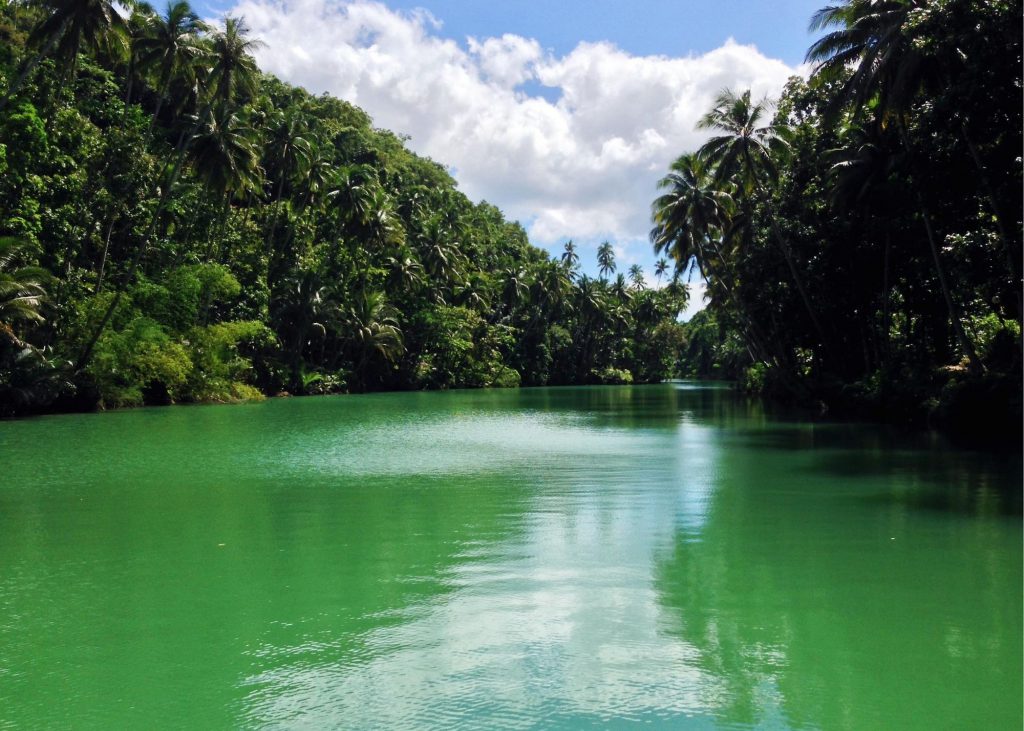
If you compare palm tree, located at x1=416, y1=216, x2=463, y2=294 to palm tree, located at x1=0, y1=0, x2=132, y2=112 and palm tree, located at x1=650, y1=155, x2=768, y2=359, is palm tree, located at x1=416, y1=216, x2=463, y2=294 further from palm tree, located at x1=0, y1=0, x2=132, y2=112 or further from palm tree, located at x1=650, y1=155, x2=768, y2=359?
palm tree, located at x1=0, y1=0, x2=132, y2=112

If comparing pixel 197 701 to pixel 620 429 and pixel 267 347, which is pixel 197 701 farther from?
pixel 267 347

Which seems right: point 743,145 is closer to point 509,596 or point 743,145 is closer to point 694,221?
point 694,221

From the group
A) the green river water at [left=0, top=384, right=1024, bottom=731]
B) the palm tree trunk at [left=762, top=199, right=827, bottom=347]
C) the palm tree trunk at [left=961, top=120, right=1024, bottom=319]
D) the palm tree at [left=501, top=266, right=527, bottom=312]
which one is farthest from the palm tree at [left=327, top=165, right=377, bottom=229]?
the palm tree trunk at [left=961, top=120, right=1024, bottom=319]

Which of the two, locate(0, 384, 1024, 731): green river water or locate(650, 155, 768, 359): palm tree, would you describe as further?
locate(650, 155, 768, 359): palm tree

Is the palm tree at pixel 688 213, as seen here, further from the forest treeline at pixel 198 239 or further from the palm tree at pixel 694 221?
the forest treeline at pixel 198 239

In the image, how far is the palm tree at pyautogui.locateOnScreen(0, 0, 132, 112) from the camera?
28969mm

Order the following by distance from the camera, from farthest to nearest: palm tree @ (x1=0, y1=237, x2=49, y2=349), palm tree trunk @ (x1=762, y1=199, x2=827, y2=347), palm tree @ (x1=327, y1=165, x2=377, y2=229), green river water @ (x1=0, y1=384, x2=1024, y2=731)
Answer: palm tree @ (x1=327, y1=165, x2=377, y2=229), palm tree trunk @ (x1=762, y1=199, x2=827, y2=347), palm tree @ (x1=0, y1=237, x2=49, y2=349), green river water @ (x1=0, y1=384, x2=1024, y2=731)

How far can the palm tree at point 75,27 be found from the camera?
29.0m

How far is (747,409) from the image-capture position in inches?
1519

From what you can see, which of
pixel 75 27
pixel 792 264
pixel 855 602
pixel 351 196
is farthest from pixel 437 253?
pixel 855 602

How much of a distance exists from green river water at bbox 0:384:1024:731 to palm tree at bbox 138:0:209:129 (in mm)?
22421

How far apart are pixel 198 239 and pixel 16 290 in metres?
17.3

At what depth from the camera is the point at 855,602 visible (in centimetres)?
746

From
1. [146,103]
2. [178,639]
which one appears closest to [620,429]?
[178,639]
